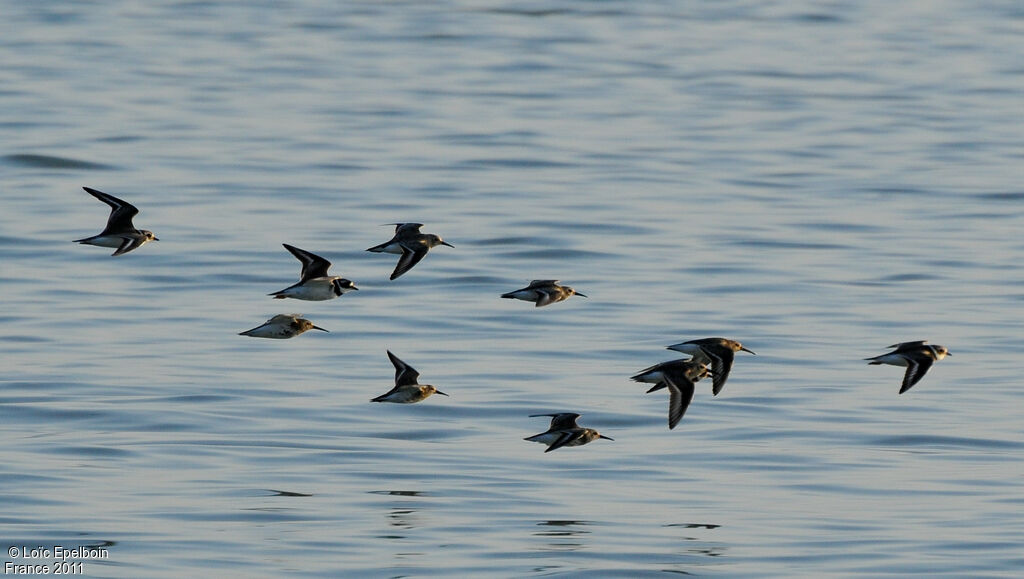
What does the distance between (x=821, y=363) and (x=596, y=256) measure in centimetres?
677

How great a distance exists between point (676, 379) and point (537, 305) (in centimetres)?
156

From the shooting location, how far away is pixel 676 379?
15.7m

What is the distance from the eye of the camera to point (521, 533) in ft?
52.7

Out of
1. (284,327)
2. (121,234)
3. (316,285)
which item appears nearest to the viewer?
(316,285)

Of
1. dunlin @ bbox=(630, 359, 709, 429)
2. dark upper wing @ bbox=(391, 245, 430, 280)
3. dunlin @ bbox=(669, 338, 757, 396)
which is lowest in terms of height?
dunlin @ bbox=(630, 359, 709, 429)

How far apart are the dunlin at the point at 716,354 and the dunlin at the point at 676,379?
162mm

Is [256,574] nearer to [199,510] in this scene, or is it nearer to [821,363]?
[199,510]

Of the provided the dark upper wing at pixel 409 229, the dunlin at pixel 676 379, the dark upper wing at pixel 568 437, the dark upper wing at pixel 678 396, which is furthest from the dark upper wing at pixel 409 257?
the dark upper wing at pixel 678 396

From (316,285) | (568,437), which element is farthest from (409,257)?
(568,437)

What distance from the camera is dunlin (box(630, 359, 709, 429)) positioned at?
15.4m

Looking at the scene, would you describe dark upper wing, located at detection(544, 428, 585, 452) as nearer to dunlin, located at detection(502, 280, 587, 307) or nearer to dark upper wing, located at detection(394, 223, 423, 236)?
dunlin, located at detection(502, 280, 587, 307)

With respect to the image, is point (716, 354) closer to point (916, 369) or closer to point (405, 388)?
point (916, 369)

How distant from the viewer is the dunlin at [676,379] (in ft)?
50.5

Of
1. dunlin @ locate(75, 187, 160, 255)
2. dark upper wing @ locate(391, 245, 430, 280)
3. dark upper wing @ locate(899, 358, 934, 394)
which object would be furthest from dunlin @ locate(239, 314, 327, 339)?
dark upper wing @ locate(899, 358, 934, 394)
